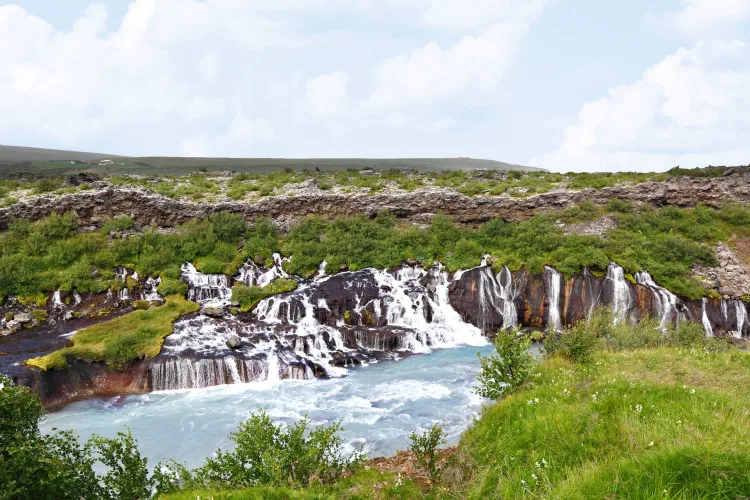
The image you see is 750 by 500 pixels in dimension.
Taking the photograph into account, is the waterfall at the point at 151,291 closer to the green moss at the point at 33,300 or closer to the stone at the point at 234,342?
the green moss at the point at 33,300

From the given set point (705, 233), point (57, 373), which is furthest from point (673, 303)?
point (57, 373)

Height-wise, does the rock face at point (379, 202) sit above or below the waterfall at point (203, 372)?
above

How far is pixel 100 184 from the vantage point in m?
37.1

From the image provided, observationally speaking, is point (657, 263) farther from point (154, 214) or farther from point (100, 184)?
point (100, 184)

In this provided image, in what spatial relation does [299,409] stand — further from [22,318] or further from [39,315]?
[22,318]

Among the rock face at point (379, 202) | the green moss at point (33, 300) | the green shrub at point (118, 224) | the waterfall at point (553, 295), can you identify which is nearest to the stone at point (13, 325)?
the green moss at point (33, 300)

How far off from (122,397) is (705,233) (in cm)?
4132

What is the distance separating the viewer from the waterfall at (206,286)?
2830 centimetres

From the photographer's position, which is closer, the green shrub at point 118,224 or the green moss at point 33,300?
the green moss at point 33,300

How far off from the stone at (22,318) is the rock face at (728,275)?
43855mm

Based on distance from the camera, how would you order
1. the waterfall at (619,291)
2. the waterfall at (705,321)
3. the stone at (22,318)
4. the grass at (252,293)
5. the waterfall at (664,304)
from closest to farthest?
the stone at (22,318) < the waterfall at (705,321) < the waterfall at (664,304) < the waterfall at (619,291) < the grass at (252,293)

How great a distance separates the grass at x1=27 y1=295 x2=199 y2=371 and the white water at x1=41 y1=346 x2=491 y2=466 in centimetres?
228

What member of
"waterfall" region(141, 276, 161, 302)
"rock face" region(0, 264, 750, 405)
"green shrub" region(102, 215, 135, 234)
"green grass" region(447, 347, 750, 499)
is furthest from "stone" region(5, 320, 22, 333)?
"green grass" region(447, 347, 750, 499)

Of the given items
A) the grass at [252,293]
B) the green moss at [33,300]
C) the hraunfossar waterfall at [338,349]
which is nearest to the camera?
the hraunfossar waterfall at [338,349]
